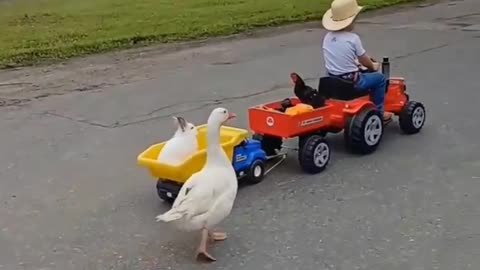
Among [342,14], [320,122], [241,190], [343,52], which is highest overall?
[342,14]

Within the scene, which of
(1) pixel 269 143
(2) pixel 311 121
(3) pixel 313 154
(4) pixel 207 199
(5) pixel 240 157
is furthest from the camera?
(1) pixel 269 143

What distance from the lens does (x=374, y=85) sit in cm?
652

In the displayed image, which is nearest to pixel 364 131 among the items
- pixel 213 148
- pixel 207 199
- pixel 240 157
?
A: pixel 240 157

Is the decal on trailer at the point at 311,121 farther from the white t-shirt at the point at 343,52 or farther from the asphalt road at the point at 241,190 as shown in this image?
the white t-shirt at the point at 343,52

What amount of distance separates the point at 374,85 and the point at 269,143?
938 millimetres

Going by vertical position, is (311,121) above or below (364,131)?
above

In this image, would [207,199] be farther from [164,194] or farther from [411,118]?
[411,118]

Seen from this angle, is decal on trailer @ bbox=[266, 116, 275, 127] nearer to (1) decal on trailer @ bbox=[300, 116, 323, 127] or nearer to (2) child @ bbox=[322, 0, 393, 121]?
(1) decal on trailer @ bbox=[300, 116, 323, 127]

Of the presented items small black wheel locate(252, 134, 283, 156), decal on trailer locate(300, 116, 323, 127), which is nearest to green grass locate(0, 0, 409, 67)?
small black wheel locate(252, 134, 283, 156)

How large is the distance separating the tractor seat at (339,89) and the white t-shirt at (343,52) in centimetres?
8

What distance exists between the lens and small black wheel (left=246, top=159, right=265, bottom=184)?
5.80 metres

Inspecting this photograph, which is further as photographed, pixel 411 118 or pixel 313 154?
pixel 411 118

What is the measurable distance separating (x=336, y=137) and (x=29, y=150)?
97.1 inches

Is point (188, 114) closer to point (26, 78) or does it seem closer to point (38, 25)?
point (26, 78)
